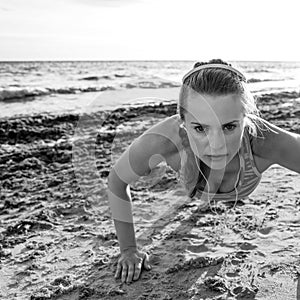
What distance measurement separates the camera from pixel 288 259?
272 cm

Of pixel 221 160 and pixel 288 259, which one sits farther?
pixel 288 259

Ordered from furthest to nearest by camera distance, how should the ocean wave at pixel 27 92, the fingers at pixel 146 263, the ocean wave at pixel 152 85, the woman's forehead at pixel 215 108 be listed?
the ocean wave at pixel 152 85 < the ocean wave at pixel 27 92 < the fingers at pixel 146 263 < the woman's forehead at pixel 215 108

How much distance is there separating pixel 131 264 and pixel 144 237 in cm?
51

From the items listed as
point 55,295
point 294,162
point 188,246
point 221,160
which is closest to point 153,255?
point 188,246

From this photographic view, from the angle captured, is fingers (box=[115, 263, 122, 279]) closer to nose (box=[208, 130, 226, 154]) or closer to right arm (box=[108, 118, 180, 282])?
right arm (box=[108, 118, 180, 282])

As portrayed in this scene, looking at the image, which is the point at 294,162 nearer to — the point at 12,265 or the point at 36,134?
the point at 12,265

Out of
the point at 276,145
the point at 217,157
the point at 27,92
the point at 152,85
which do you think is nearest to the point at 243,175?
the point at 276,145

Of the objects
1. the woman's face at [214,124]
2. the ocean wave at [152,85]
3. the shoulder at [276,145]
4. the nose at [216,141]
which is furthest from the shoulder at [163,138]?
the ocean wave at [152,85]

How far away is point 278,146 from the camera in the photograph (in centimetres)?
255

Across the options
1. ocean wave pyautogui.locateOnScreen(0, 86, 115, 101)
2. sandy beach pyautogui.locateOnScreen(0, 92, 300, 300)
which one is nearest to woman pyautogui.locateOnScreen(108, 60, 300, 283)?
sandy beach pyautogui.locateOnScreen(0, 92, 300, 300)

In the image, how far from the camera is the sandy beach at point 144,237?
250 centimetres

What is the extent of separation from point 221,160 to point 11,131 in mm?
4891

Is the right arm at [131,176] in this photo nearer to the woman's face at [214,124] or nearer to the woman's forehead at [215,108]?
the woman's face at [214,124]

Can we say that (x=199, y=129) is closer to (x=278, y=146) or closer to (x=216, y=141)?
(x=216, y=141)
